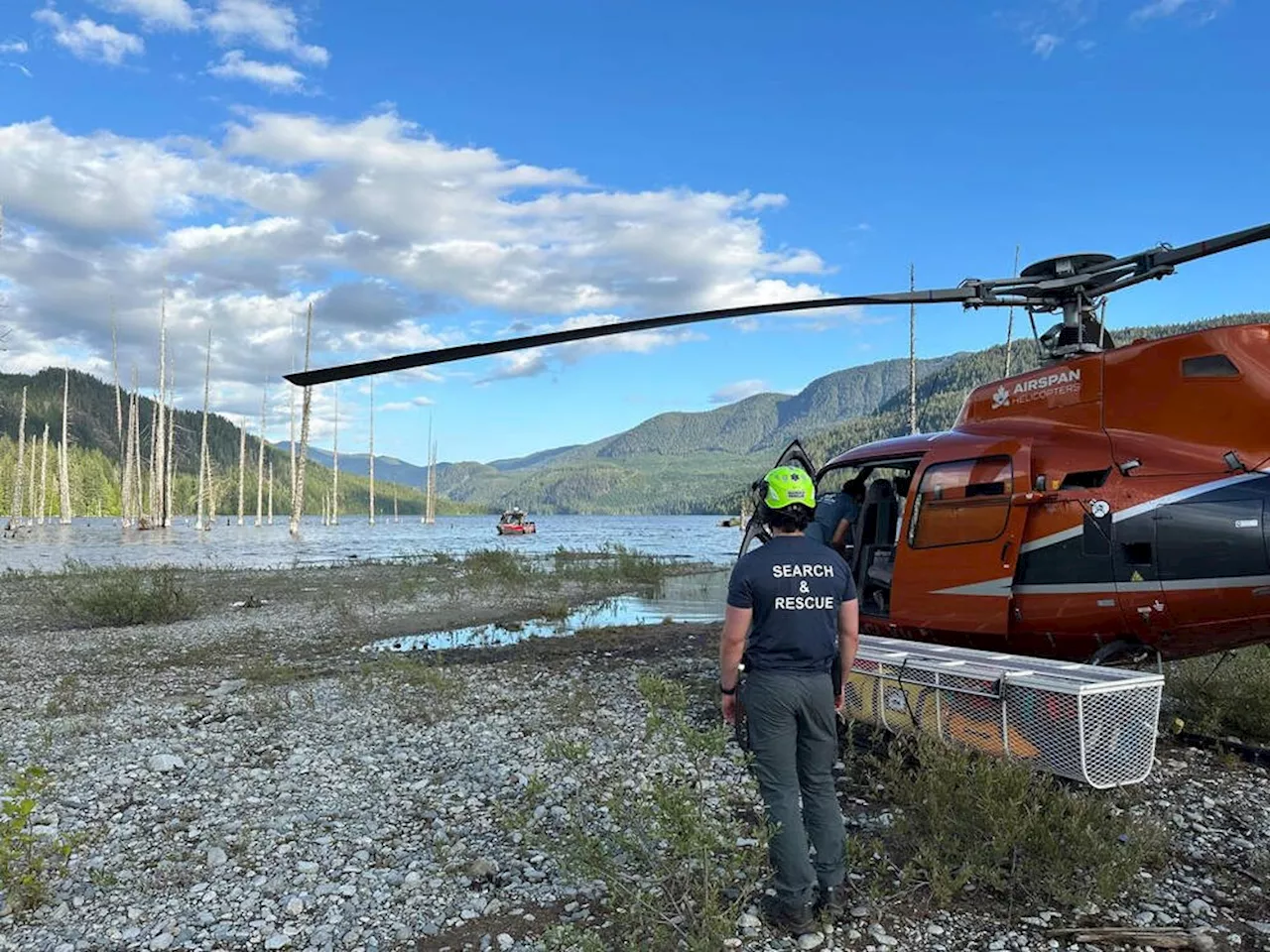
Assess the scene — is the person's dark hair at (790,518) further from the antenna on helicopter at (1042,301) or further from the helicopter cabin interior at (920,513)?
the helicopter cabin interior at (920,513)

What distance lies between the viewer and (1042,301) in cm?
775

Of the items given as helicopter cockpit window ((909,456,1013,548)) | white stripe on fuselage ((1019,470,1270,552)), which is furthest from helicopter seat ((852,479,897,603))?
white stripe on fuselage ((1019,470,1270,552))

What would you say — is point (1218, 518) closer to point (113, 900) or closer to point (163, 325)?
point (113, 900)

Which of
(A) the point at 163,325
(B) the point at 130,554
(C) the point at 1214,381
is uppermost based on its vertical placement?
(A) the point at 163,325

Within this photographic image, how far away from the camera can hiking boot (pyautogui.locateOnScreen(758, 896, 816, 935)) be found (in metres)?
4.45

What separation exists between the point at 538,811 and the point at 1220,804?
5502 millimetres

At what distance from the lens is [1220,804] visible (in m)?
6.39

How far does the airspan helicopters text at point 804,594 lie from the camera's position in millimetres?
4566

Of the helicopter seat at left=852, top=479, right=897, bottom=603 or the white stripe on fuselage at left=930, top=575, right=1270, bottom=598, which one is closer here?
the white stripe on fuselage at left=930, top=575, right=1270, bottom=598

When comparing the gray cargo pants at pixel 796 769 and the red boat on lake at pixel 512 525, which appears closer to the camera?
the gray cargo pants at pixel 796 769

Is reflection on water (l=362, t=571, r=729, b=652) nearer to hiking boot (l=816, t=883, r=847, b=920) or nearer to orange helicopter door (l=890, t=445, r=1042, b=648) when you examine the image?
orange helicopter door (l=890, t=445, r=1042, b=648)

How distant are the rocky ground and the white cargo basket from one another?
29.7 inches

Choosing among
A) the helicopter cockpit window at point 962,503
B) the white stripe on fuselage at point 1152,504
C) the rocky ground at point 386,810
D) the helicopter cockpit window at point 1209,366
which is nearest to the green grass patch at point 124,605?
the rocky ground at point 386,810

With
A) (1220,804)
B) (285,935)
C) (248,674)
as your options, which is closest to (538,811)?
(285,935)
